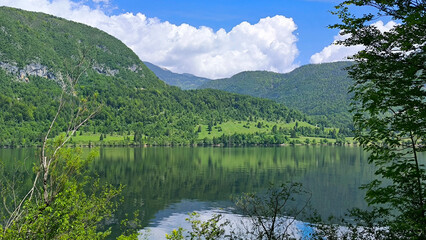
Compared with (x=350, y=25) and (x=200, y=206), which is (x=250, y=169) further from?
(x=350, y=25)

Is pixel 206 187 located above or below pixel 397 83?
below

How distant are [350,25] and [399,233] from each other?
8668mm

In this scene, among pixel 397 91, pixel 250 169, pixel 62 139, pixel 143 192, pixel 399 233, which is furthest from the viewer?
pixel 250 169

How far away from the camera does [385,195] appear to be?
1454 centimetres

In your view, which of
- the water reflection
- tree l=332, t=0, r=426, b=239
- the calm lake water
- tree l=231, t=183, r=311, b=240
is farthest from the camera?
the water reflection

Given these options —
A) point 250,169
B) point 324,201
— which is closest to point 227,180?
point 250,169

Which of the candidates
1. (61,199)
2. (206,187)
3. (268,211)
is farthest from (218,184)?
(61,199)

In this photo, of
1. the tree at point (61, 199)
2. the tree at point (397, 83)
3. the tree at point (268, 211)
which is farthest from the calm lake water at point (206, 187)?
the tree at point (397, 83)

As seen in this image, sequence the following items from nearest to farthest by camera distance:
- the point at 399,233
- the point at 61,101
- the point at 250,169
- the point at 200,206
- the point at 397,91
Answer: the point at 397,91, the point at 399,233, the point at 61,101, the point at 200,206, the point at 250,169

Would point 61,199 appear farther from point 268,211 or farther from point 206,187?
point 206,187

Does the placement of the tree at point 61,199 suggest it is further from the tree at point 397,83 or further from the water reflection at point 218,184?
the water reflection at point 218,184

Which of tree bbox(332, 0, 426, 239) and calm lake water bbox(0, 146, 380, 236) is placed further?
calm lake water bbox(0, 146, 380, 236)

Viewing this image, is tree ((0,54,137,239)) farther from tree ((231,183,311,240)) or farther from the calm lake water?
the calm lake water

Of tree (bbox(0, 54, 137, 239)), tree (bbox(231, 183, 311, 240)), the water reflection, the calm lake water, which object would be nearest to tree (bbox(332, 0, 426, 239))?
tree (bbox(231, 183, 311, 240))
